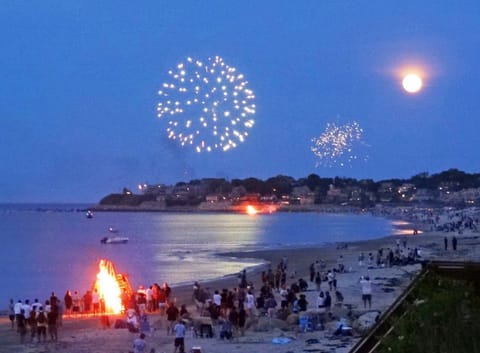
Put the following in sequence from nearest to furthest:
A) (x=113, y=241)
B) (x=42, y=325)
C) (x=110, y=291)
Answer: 1. (x=42, y=325)
2. (x=110, y=291)
3. (x=113, y=241)

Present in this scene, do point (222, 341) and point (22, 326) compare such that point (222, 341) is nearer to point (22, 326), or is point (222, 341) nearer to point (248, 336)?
point (248, 336)

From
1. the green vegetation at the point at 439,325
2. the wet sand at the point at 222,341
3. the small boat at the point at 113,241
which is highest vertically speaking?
the green vegetation at the point at 439,325

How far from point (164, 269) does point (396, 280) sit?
22164 mm

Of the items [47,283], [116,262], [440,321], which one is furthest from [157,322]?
[116,262]

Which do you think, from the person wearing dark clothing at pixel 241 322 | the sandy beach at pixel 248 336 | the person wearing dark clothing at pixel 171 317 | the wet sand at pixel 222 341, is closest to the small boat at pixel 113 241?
the wet sand at pixel 222 341

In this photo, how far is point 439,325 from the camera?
5.99 metres

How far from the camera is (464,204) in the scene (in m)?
194

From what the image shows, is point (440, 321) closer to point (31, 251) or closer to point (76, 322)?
point (76, 322)

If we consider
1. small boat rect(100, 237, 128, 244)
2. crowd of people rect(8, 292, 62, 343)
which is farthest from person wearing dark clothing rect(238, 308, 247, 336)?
small boat rect(100, 237, 128, 244)

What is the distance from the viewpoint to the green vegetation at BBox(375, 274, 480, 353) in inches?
228

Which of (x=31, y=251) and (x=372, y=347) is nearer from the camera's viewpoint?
(x=372, y=347)

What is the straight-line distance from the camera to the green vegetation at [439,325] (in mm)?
5781

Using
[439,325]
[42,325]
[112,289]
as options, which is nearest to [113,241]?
[112,289]

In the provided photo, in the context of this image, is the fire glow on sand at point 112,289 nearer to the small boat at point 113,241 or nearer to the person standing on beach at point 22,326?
the person standing on beach at point 22,326
